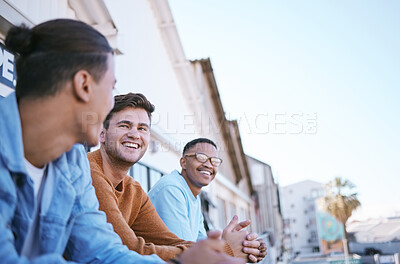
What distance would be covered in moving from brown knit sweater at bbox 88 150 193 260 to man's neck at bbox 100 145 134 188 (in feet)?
0.11

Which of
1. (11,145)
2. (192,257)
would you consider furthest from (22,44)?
(192,257)

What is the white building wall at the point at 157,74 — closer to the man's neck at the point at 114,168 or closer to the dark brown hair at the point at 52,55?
the man's neck at the point at 114,168

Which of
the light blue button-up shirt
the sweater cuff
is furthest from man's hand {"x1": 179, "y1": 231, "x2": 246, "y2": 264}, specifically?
the light blue button-up shirt

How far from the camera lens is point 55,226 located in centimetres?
110

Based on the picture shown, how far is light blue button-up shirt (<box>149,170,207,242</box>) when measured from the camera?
245cm

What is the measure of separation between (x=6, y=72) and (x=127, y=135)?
1.49 metres

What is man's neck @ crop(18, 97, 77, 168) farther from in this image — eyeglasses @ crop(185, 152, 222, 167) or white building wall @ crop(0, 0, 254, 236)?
white building wall @ crop(0, 0, 254, 236)

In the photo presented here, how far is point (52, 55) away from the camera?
107 cm

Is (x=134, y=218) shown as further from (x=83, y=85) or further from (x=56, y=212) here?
(x=83, y=85)

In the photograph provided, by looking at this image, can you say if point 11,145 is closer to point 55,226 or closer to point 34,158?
point 34,158

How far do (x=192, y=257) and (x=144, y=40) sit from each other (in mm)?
7413

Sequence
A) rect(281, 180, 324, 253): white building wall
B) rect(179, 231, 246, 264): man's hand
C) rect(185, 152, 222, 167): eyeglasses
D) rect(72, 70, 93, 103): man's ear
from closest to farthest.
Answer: rect(179, 231, 246, 264): man's hand
rect(72, 70, 93, 103): man's ear
rect(185, 152, 222, 167): eyeglasses
rect(281, 180, 324, 253): white building wall

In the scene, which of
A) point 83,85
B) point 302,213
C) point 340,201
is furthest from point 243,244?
point 302,213

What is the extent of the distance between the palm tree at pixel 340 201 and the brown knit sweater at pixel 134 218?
144ft
